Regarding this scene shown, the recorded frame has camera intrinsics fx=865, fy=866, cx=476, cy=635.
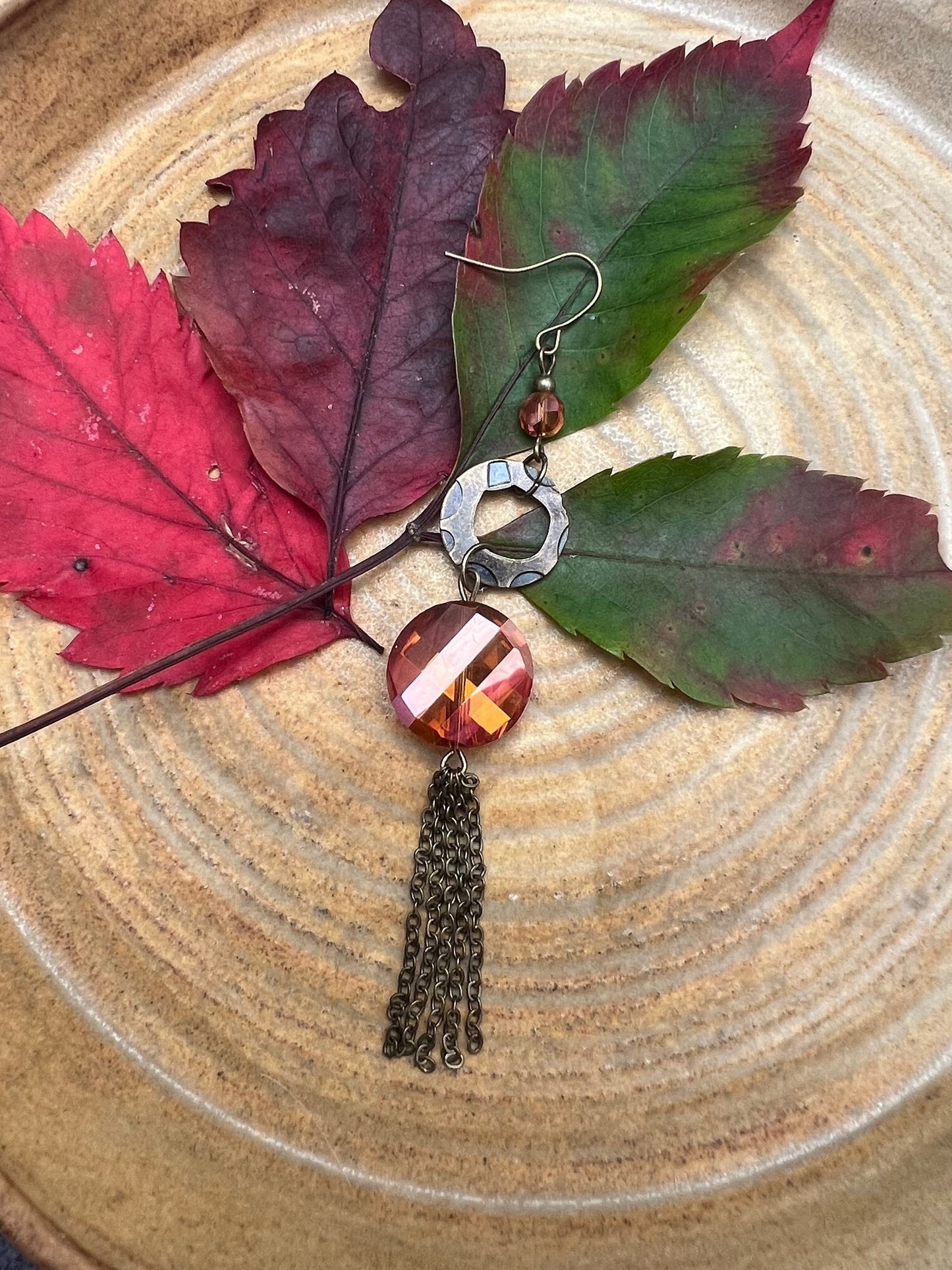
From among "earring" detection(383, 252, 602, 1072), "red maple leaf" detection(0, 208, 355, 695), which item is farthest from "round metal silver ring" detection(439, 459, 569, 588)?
"red maple leaf" detection(0, 208, 355, 695)

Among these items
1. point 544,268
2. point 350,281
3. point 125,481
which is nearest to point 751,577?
point 544,268

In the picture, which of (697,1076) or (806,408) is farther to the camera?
(806,408)

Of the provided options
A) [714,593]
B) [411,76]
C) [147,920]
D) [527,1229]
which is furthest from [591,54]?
[527,1229]

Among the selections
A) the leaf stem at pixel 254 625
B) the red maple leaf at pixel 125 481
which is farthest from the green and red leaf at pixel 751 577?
the red maple leaf at pixel 125 481

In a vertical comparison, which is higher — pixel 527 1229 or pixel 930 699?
pixel 930 699

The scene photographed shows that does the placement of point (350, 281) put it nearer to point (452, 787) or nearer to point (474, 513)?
point (474, 513)

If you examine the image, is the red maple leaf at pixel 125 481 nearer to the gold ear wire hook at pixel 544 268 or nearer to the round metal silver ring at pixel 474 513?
the round metal silver ring at pixel 474 513

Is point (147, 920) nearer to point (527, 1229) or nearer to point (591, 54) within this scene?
point (527, 1229)

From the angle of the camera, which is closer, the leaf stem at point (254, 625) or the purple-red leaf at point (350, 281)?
the leaf stem at point (254, 625)
